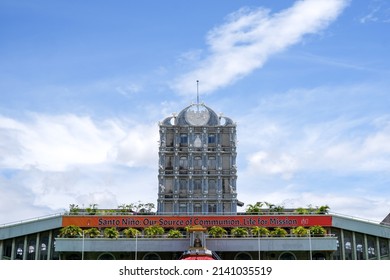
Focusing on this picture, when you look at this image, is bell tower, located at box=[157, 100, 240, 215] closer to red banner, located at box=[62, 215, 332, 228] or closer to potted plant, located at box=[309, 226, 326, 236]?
red banner, located at box=[62, 215, 332, 228]

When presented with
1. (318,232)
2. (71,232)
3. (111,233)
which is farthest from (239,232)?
(71,232)

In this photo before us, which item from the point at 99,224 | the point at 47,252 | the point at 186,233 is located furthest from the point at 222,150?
the point at 47,252

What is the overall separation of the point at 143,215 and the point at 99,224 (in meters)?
6.76

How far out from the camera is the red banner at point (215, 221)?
79188 mm

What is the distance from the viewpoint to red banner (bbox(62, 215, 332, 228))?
79188 mm

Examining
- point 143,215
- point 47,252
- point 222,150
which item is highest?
point 222,150

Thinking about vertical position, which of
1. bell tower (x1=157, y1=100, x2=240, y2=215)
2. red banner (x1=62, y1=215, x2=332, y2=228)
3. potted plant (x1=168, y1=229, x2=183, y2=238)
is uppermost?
bell tower (x1=157, y1=100, x2=240, y2=215)

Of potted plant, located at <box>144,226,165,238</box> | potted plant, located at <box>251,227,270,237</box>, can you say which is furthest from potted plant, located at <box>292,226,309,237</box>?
potted plant, located at <box>144,226,165,238</box>

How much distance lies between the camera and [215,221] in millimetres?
79812

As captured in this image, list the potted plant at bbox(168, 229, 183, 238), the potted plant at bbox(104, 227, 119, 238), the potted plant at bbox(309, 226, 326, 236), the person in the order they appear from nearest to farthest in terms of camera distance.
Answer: the person < the potted plant at bbox(104, 227, 119, 238) < the potted plant at bbox(168, 229, 183, 238) < the potted plant at bbox(309, 226, 326, 236)

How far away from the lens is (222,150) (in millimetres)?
91000

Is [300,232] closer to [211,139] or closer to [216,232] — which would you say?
[216,232]
